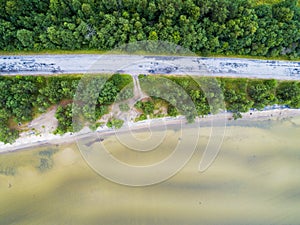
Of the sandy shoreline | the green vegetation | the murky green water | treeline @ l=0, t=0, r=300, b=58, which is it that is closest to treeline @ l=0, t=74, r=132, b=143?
the green vegetation

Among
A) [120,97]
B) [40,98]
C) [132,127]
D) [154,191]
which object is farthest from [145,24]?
[154,191]

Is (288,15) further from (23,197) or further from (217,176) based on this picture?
(23,197)

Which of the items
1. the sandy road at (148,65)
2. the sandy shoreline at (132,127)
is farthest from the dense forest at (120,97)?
the sandy shoreline at (132,127)

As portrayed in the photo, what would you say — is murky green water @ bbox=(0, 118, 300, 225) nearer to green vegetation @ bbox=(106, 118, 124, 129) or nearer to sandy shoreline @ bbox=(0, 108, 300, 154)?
sandy shoreline @ bbox=(0, 108, 300, 154)

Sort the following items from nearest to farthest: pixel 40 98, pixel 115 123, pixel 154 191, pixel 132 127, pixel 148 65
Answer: pixel 40 98 → pixel 115 123 → pixel 154 191 → pixel 148 65 → pixel 132 127

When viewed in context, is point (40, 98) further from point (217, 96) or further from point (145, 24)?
point (217, 96)

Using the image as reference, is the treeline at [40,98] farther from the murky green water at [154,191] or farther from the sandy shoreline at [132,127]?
the murky green water at [154,191]

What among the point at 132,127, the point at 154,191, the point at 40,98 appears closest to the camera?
the point at 40,98

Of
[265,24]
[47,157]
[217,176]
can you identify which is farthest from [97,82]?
[265,24]
